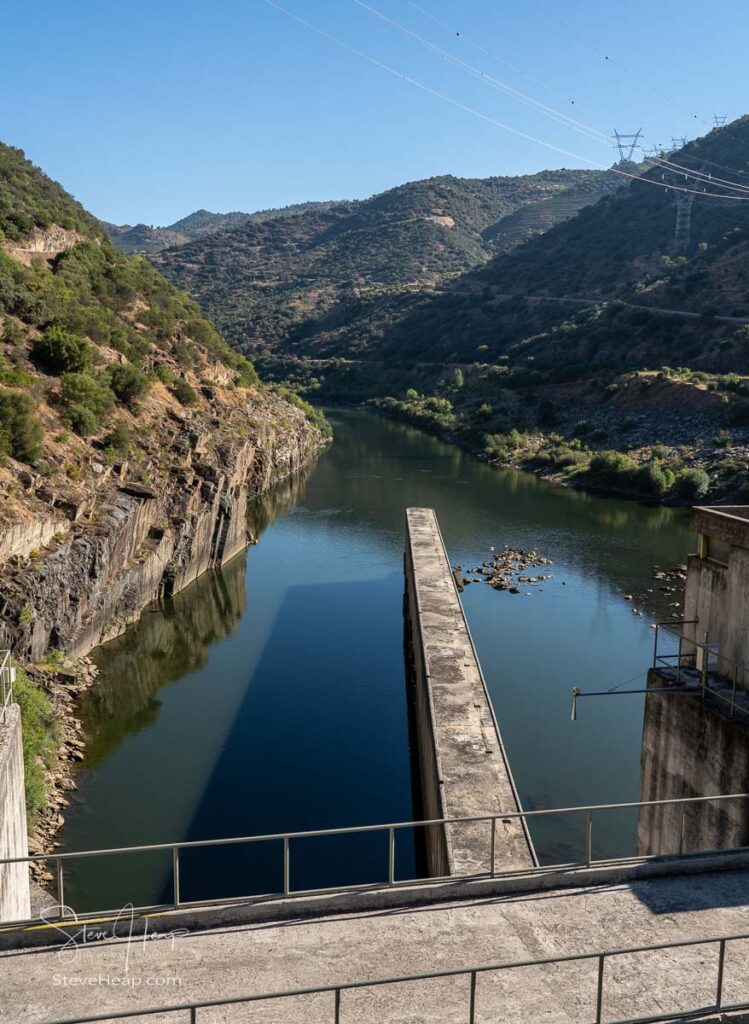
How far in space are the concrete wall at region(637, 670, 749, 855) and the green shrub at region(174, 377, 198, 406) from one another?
35.6 metres

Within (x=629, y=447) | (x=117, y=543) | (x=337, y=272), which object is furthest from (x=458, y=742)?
(x=337, y=272)

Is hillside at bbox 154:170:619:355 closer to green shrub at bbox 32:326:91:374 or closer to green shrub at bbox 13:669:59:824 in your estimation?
green shrub at bbox 32:326:91:374

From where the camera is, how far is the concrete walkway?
7.73 m

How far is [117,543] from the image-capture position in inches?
1216

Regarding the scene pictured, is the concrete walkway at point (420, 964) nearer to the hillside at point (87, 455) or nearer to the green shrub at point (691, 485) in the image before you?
the hillside at point (87, 455)

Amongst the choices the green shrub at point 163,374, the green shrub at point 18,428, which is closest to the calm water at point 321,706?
the green shrub at point 18,428

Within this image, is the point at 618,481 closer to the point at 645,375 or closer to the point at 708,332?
the point at 645,375

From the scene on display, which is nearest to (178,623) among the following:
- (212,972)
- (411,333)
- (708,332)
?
(212,972)

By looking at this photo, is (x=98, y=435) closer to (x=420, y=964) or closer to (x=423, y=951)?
(x=423, y=951)

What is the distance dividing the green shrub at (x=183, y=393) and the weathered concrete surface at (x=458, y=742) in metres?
21.6

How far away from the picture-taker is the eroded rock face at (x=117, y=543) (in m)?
25.5

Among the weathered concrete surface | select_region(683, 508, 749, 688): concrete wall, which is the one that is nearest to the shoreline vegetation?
the weathered concrete surface

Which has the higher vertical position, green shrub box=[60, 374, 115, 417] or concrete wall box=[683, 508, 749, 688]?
green shrub box=[60, 374, 115, 417]

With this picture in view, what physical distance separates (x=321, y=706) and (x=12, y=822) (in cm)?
1445
